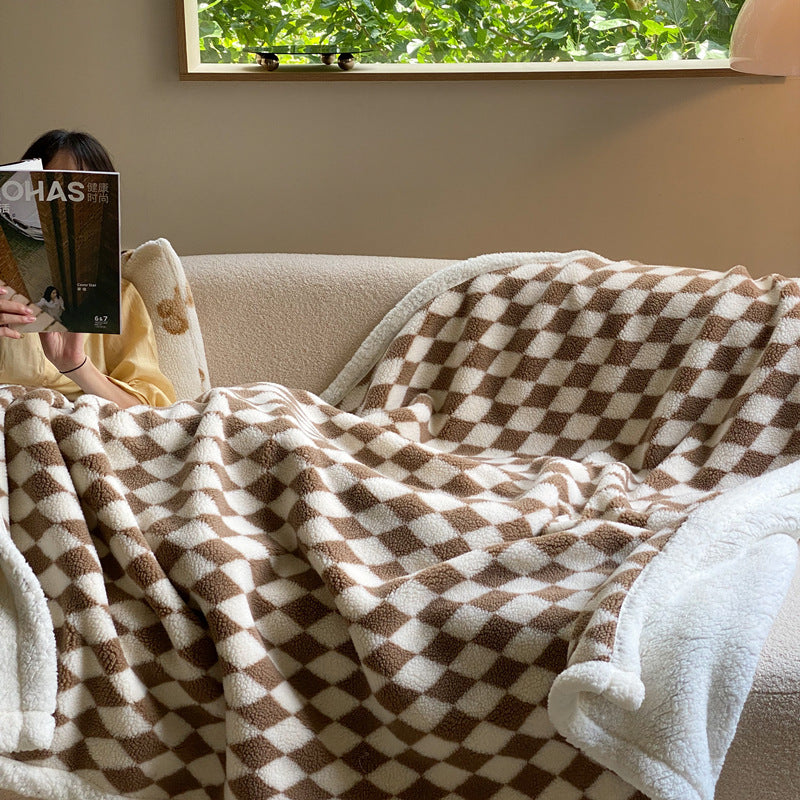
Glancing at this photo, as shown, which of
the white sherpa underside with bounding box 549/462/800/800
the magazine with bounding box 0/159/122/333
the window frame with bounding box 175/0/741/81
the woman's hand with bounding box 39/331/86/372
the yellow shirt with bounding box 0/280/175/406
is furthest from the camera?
the window frame with bounding box 175/0/741/81

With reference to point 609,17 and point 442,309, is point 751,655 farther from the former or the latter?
point 609,17

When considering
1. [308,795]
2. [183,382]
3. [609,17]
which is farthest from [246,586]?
[609,17]

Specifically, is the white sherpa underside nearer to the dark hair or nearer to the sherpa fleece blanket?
the sherpa fleece blanket

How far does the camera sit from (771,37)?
1696 millimetres

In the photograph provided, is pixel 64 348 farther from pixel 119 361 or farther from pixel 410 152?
pixel 410 152

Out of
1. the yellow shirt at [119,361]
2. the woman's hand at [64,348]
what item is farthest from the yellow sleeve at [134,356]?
the woman's hand at [64,348]

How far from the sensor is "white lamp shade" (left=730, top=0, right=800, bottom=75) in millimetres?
1685

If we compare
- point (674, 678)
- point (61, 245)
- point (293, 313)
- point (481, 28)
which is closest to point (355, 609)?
point (674, 678)

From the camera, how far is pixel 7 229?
49.8 inches

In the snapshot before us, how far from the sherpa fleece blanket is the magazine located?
12 centimetres

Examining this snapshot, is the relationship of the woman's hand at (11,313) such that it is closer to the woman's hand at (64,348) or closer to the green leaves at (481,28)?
the woman's hand at (64,348)

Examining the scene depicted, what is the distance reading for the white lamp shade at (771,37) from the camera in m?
1.68

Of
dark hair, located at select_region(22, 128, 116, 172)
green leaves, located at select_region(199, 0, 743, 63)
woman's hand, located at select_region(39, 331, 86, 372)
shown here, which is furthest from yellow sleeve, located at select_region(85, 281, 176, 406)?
green leaves, located at select_region(199, 0, 743, 63)

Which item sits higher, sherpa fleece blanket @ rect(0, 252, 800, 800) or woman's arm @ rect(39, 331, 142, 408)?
woman's arm @ rect(39, 331, 142, 408)
